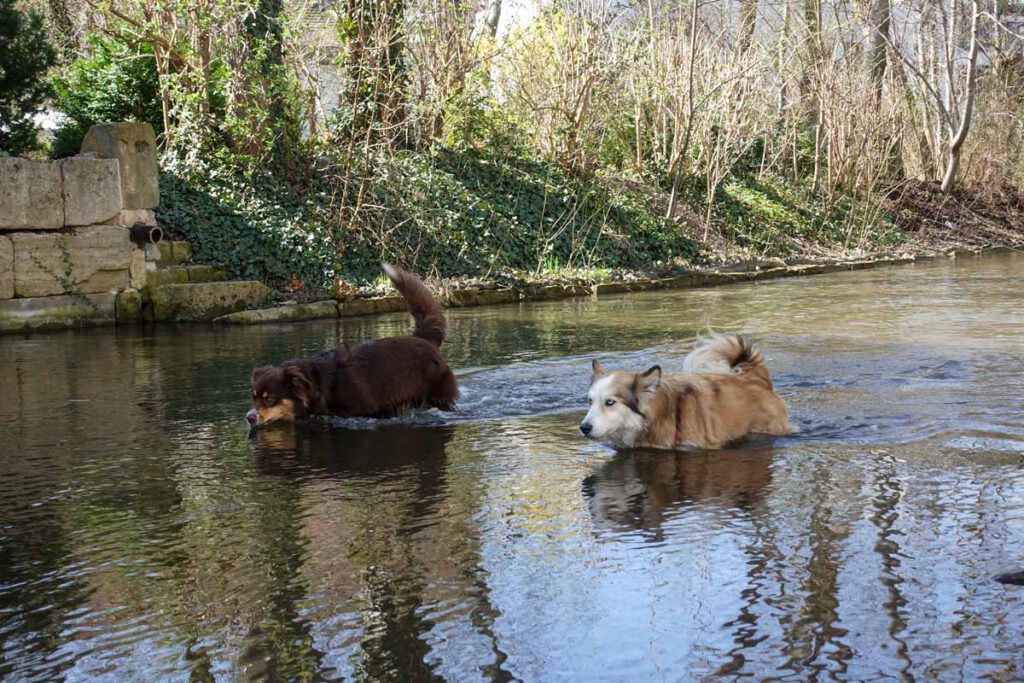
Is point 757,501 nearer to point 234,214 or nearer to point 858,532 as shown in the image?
point 858,532

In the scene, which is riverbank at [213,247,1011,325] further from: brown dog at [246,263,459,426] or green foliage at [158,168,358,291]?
brown dog at [246,263,459,426]

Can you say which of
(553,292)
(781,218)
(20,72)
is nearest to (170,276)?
(20,72)

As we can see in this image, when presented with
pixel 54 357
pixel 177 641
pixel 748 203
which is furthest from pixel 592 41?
pixel 177 641

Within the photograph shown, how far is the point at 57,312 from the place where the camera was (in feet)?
46.0

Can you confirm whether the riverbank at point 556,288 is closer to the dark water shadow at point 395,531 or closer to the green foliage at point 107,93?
the green foliage at point 107,93

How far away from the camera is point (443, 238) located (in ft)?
57.5

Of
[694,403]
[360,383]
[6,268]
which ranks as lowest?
[694,403]

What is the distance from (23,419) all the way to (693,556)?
5520 mm

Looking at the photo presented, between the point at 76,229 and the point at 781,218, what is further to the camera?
the point at 781,218

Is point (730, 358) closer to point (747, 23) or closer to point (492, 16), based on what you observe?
point (492, 16)

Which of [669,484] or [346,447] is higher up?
[346,447]

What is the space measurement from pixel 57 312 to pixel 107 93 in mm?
5215

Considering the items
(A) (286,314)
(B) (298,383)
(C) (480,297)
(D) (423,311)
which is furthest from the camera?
(C) (480,297)

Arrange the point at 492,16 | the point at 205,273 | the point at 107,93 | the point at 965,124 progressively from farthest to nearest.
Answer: the point at 965,124, the point at 492,16, the point at 107,93, the point at 205,273
